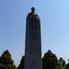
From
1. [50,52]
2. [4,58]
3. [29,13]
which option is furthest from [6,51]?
[29,13]

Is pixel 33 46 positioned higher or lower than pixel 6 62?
lower

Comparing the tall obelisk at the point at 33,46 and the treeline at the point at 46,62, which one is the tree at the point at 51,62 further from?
the tall obelisk at the point at 33,46

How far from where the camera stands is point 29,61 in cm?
2317

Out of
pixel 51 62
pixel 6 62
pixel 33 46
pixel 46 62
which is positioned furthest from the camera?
pixel 6 62

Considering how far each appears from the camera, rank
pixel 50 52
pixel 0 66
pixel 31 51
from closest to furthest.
Answer: 1. pixel 31 51
2. pixel 0 66
3. pixel 50 52

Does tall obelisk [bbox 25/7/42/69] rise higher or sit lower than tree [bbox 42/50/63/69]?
lower

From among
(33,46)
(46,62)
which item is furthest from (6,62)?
(33,46)

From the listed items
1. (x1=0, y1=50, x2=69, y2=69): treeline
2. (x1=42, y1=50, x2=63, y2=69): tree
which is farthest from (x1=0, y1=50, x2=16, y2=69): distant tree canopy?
(x1=42, y1=50, x2=63, y2=69): tree

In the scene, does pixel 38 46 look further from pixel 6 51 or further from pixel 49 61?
pixel 6 51

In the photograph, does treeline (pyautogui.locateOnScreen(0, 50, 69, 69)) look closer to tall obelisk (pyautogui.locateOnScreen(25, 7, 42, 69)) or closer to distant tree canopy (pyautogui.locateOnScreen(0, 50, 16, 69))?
distant tree canopy (pyautogui.locateOnScreen(0, 50, 16, 69))


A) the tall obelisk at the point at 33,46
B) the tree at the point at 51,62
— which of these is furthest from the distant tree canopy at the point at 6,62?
the tall obelisk at the point at 33,46

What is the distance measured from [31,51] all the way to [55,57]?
2654 cm

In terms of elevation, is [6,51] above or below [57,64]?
above

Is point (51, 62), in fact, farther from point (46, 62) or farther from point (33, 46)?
point (33, 46)
